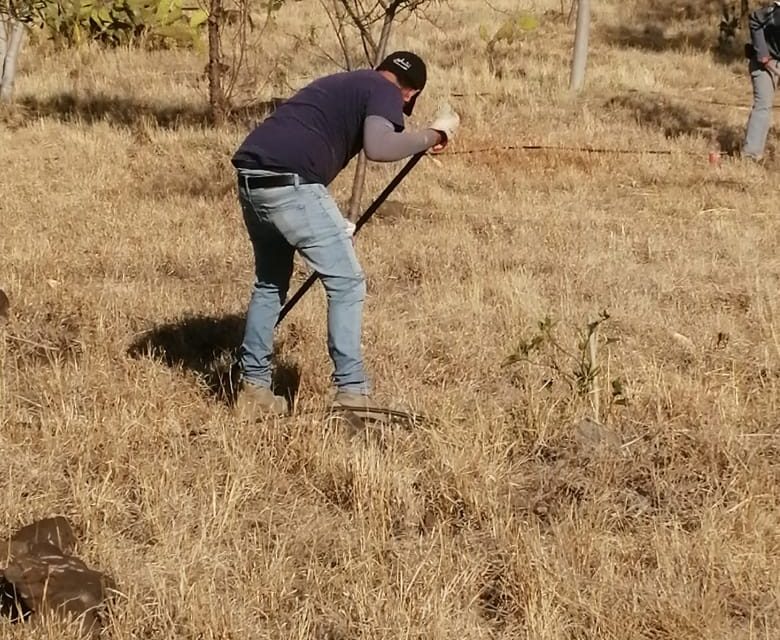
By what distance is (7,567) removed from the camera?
3006mm

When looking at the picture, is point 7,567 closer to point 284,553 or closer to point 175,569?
point 175,569

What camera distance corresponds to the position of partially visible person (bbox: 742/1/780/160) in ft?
33.3

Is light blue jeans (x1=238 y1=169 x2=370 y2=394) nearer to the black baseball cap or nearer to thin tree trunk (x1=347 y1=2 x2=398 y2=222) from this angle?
the black baseball cap

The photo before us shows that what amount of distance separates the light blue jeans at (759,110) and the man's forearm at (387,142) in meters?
7.05

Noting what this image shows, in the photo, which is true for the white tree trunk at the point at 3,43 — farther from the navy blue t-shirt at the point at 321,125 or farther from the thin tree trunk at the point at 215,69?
the navy blue t-shirt at the point at 321,125

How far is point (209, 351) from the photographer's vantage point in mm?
5461

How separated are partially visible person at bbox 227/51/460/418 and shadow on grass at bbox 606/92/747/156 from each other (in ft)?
24.1

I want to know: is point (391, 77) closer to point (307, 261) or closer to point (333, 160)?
point (333, 160)

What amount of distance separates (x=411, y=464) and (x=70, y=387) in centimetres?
156

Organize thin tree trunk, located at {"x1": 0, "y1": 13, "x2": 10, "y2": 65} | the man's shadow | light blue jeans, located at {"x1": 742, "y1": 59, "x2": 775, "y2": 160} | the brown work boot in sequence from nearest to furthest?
the brown work boot
the man's shadow
light blue jeans, located at {"x1": 742, "y1": 59, "x2": 775, "y2": 160}
thin tree trunk, located at {"x1": 0, "y1": 13, "x2": 10, "y2": 65}

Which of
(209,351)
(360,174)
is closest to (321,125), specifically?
Answer: (209,351)

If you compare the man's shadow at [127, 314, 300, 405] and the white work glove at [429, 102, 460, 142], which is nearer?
the white work glove at [429, 102, 460, 142]

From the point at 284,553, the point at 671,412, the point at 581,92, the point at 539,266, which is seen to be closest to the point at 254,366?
the point at 284,553

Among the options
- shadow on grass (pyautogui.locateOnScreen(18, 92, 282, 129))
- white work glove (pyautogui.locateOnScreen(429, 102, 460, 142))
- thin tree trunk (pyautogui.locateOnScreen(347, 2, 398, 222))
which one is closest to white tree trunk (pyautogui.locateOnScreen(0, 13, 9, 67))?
shadow on grass (pyautogui.locateOnScreen(18, 92, 282, 129))
